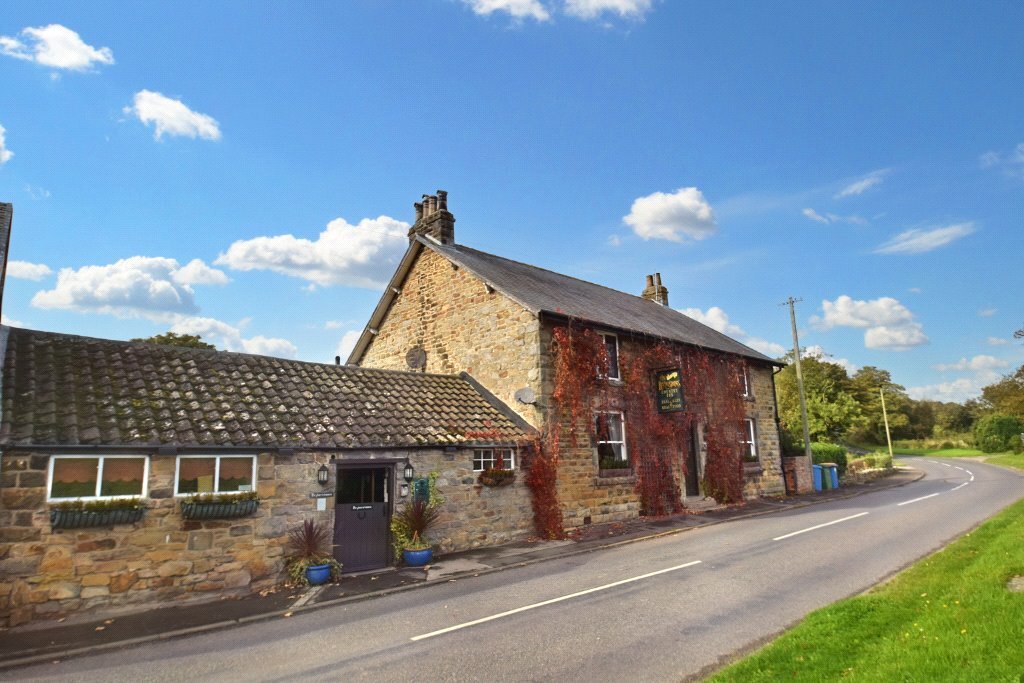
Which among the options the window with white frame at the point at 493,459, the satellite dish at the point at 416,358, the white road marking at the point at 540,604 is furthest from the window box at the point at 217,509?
the satellite dish at the point at 416,358

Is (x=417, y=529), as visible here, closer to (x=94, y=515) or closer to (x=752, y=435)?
(x=94, y=515)

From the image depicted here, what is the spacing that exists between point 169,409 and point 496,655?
7.99 m

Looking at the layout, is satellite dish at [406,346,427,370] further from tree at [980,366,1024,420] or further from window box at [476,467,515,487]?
tree at [980,366,1024,420]

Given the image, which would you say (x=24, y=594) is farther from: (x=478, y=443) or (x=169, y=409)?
(x=478, y=443)

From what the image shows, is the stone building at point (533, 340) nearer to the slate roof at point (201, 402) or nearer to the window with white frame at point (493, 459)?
the window with white frame at point (493, 459)

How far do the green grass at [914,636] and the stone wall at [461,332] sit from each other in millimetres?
9598

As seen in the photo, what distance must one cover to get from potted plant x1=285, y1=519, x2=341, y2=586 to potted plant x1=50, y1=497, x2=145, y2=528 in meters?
2.77

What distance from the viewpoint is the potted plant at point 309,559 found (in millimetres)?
10883

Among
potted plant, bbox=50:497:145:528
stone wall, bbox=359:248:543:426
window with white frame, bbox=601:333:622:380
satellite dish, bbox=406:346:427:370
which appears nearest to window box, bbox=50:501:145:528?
potted plant, bbox=50:497:145:528

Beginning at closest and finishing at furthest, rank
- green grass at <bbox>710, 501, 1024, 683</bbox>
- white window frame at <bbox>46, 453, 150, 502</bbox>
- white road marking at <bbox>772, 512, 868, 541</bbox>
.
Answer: green grass at <bbox>710, 501, 1024, 683</bbox>
white window frame at <bbox>46, 453, 150, 502</bbox>
white road marking at <bbox>772, 512, 868, 541</bbox>

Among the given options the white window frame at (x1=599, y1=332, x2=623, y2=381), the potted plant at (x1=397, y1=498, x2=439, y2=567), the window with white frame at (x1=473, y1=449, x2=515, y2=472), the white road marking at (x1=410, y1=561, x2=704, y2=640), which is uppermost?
the white window frame at (x1=599, y1=332, x2=623, y2=381)

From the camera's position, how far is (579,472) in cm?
1667

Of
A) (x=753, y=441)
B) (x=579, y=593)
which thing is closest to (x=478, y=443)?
(x=579, y=593)

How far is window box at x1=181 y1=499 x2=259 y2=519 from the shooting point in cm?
994
